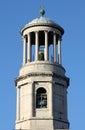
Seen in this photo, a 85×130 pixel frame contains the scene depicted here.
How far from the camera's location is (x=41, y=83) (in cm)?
5991

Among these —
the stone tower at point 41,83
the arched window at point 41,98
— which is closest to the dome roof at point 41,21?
the stone tower at point 41,83

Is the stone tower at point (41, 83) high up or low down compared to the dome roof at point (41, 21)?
down

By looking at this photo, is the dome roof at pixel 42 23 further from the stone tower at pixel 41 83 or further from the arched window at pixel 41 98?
the arched window at pixel 41 98

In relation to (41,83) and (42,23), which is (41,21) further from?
(41,83)

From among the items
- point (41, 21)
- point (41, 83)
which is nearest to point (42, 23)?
point (41, 21)

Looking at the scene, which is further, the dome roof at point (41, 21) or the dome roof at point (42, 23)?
the dome roof at point (41, 21)

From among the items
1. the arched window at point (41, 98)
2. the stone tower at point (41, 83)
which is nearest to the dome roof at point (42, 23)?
the stone tower at point (41, 83)

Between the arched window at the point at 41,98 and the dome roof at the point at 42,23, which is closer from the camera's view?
the arched window at the point at 41,98

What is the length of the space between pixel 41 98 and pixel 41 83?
1568 millimetres

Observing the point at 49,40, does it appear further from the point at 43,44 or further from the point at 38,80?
the point at 38,80

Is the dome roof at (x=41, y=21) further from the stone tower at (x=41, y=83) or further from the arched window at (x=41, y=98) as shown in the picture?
the arched window at (x=41, y=98)

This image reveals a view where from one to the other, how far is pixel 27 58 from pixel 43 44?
3138 millimetres

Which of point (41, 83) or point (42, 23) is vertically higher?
point (42, 23)

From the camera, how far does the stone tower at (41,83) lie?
5869 centimetres
